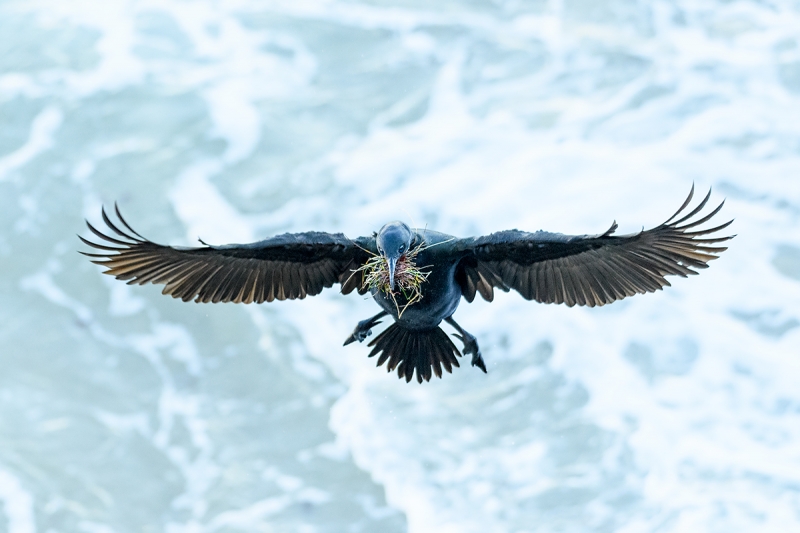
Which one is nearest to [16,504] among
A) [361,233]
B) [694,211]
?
[361,233]

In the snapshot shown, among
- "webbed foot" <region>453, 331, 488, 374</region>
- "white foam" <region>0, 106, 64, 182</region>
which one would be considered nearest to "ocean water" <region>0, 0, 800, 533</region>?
"white foam" <region>0, 106, 64, 182</region>

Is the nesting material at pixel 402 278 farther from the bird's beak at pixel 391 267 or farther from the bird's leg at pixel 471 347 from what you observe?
the bird's leg at pixel 471 347

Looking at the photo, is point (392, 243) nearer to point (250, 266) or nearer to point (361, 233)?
point (250, 266)

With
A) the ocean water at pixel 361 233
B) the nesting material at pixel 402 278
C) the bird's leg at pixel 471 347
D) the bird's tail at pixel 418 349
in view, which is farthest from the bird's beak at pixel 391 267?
the ocean water at pixel 361 233

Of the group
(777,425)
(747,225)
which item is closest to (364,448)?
(777,425)

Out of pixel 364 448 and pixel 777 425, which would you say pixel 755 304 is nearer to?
pixel 777 425

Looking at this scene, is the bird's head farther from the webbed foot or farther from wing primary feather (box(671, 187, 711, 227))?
wing primary feather (box(671, 187, 711, 227))
